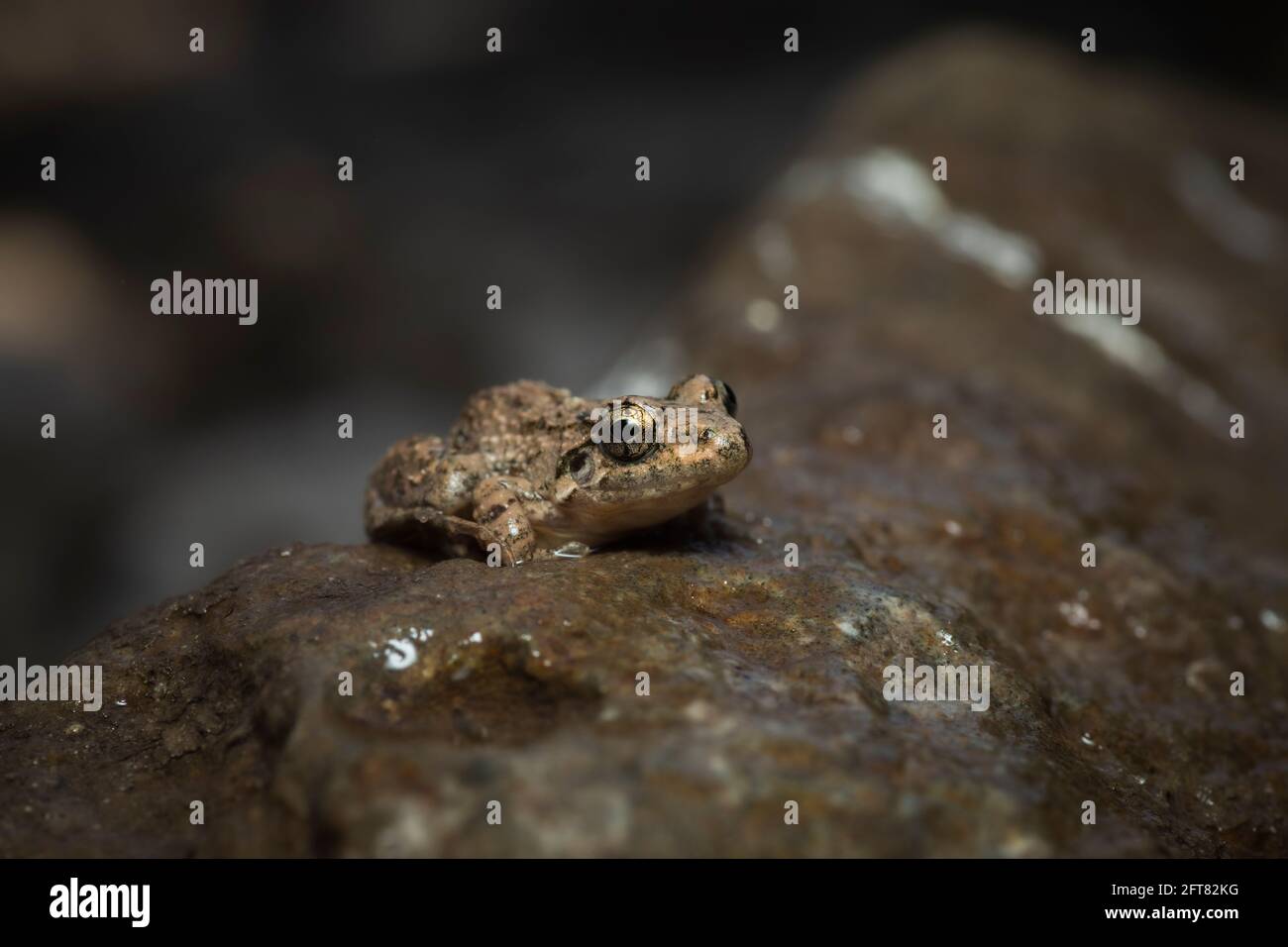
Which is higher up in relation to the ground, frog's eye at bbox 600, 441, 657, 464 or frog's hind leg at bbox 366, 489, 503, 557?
frog's eye at bbox 600, 441, 657, 464

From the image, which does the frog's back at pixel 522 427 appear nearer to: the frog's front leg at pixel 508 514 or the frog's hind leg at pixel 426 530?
the frog's front leg at pixel 508 514

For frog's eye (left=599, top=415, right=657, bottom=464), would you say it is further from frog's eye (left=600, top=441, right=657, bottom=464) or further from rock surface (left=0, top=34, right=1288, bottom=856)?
rock surface (left=0, top=34, right=1288, bottom=856)

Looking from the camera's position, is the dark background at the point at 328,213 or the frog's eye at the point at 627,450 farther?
the dark background at the point at 328,213

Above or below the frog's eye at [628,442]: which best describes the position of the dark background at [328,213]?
above

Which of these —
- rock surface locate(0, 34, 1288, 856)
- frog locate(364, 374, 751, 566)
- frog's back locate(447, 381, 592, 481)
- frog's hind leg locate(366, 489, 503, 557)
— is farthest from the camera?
frog's back locate(447, 381, 592, 481)

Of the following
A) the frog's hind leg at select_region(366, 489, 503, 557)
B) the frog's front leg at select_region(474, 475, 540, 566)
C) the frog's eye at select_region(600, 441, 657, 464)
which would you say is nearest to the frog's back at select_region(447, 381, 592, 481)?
the frog's front leg at select_region(474, 475, 540, 566)

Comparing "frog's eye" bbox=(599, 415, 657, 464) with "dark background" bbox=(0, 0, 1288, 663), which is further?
"dark background" bbox=(0, 0, 1288, 663)

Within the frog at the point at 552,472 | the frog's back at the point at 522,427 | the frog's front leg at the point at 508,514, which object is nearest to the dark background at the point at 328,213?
the frog's back at the point at 522,427
